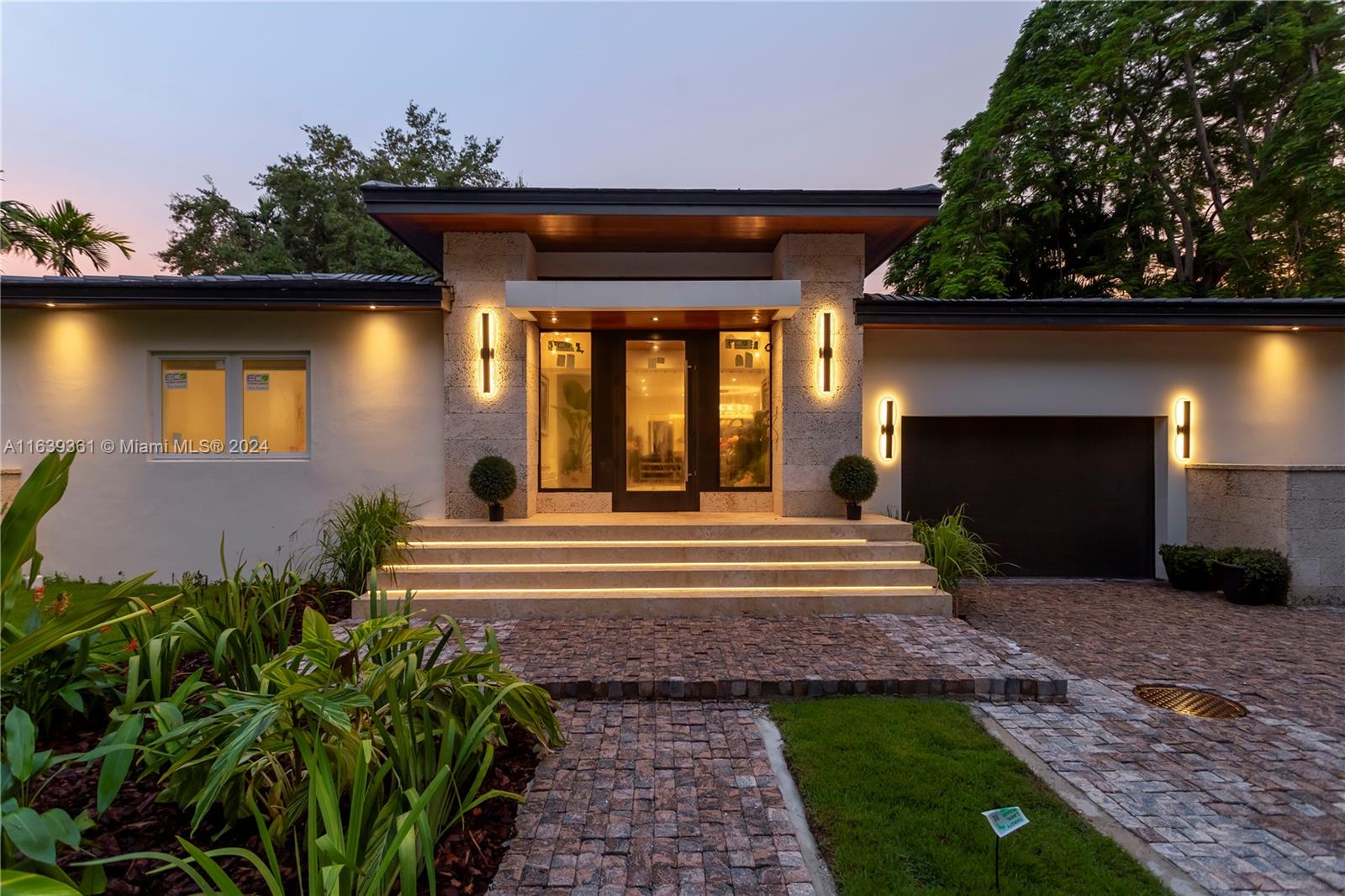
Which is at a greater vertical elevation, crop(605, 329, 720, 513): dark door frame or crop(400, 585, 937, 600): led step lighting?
crop(605, 329, 720, 513): dark door frame

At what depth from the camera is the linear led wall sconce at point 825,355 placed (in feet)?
24.2

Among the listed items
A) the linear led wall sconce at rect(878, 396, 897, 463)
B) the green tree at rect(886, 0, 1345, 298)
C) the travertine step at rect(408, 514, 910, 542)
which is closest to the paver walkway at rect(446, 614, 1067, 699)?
the travertine step at rect(408, 514, 910, 542)

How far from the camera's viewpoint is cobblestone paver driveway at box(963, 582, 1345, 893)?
2471mm

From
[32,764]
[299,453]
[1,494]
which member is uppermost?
[299,453]

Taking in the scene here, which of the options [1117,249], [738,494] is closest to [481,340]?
[738,494]

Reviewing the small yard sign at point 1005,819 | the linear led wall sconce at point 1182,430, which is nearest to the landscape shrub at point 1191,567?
the linear led wall sconce at point 1182,430

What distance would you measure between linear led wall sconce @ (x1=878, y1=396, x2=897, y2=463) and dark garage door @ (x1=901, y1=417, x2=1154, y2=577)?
0.81 feet

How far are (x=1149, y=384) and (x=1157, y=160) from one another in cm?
1087

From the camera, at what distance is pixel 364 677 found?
2.72m

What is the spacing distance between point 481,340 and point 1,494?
5981mm

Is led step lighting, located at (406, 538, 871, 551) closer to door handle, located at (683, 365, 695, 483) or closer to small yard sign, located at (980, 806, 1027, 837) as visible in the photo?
door handle, located at (683, 365, 695, 483)

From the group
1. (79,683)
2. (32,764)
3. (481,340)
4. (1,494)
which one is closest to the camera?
(32,764)

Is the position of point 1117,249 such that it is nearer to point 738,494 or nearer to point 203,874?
point 738,494

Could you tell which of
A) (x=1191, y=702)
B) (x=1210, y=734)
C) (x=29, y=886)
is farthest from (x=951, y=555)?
(x=29, y=886)
